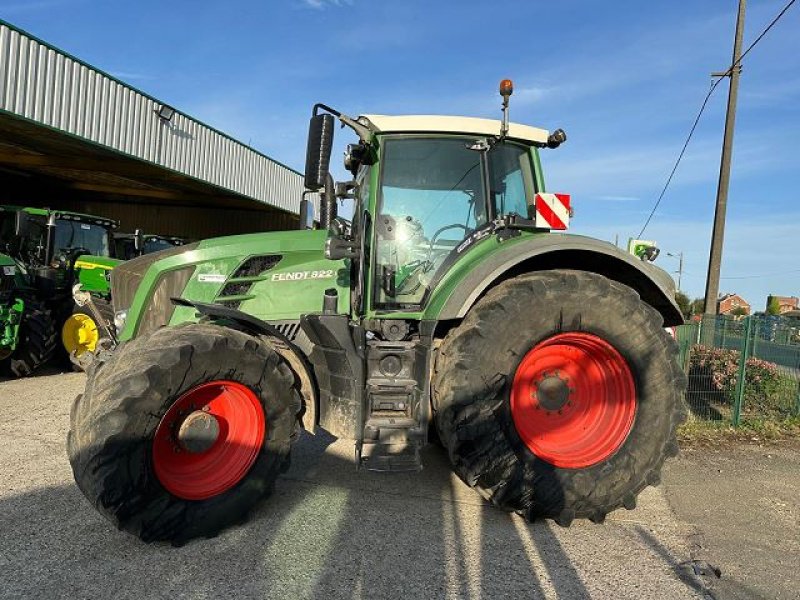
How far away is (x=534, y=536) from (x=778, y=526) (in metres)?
1.73

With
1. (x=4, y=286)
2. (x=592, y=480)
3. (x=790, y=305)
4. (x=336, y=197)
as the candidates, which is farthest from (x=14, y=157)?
(x=790, y=305)

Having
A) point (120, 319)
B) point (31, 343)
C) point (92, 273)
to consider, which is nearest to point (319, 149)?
point (120, 319)

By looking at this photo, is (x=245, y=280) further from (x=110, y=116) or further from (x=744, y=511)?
(x=110, y=116)

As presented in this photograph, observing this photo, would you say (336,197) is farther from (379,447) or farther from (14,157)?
(14,157)

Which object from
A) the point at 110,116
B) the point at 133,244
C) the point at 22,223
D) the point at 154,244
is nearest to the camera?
the point at 22,223

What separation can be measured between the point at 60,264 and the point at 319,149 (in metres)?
7.31

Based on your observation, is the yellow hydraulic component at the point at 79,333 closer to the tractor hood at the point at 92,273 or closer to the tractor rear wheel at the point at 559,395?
the tractor hood at the point at 92,273

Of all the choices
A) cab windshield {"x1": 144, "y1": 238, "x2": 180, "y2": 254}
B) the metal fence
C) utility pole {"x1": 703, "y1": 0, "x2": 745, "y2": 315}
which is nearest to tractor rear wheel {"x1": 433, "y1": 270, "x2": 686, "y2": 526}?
the metal fence

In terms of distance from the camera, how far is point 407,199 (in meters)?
3.71

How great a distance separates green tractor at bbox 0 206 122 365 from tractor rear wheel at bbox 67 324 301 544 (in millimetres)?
5722

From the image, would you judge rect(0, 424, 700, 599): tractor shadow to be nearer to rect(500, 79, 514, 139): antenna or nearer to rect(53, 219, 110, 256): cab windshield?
rect(500, 79, 514, 139): antenna

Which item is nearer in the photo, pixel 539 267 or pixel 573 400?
pixel 573 400

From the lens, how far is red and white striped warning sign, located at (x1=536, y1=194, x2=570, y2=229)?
371 centimetres

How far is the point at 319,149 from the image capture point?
3.27 m
